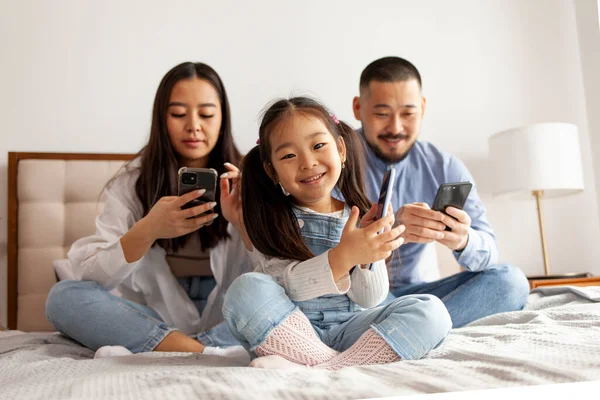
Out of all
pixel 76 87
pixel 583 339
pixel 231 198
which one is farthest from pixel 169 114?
pixel 583 339

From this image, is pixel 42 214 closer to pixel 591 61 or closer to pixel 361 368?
pixel 361 368

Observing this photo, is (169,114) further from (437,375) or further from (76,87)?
(437,375)

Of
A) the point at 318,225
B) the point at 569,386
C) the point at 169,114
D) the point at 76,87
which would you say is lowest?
the point at 569,386

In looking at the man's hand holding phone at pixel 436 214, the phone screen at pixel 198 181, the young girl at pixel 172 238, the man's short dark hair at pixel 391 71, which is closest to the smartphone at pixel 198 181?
the phone screen at pixel 198 181

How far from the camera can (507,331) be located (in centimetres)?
86

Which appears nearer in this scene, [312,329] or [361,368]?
[361,368]

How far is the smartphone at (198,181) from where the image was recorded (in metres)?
1.05

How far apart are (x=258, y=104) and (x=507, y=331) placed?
0.97 meters

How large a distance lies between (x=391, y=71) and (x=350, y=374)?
887 millimetres

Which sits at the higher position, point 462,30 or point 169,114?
point 462,30

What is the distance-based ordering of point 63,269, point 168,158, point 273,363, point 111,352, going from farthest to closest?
point 63,269
point 168,158
point 111,352
point 273,363

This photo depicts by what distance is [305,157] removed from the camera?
0.94 meters

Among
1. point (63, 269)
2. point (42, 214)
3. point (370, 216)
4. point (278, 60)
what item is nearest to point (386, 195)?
point (370, 216)

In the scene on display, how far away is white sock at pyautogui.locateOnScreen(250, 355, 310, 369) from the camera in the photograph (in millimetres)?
736
